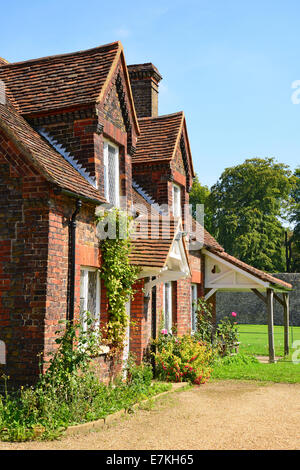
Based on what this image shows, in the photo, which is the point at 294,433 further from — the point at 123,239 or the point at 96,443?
the point at 123,239

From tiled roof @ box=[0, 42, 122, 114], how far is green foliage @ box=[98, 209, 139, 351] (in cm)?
273

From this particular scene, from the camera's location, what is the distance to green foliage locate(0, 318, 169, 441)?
23.4ft

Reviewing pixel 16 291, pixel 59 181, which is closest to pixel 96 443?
pixel 16 291

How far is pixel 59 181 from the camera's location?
8.44m

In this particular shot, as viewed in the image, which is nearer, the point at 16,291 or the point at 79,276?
the point at 16,291

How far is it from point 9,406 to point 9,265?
7.67ft

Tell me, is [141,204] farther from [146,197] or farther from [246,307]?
[246,307]

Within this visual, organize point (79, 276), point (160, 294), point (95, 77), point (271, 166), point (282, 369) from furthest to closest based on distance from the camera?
point (271, 166), point (282, 369), point (160, 294), point (95, 77), point (79, 276)

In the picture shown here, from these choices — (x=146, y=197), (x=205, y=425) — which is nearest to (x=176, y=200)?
(x=146, y=197)

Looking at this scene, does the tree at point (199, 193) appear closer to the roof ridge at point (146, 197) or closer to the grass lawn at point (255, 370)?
the grass lawn at point (255, 370)

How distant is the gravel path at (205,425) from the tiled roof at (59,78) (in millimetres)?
6573

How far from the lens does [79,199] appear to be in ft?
29.9

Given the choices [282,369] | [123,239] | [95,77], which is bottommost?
[282,369]

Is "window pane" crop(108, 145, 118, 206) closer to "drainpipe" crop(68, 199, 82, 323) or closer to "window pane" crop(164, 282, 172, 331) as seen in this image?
"drainpipe" crop(68, 199, 82, 323)
